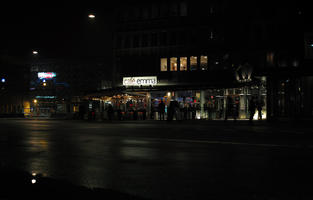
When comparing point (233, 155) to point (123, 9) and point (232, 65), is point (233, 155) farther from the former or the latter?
point (123, 9)

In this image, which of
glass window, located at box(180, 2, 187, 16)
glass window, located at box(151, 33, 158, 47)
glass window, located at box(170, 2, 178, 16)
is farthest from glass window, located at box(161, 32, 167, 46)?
glass window, located at box(180, 2, 187, 16)

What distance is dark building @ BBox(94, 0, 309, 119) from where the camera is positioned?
37188 mm

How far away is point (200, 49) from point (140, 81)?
328 inches

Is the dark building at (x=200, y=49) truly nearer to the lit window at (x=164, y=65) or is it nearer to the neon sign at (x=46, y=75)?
the lit window at (x=164, y=65)

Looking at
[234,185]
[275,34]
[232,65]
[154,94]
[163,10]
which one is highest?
[163,10]

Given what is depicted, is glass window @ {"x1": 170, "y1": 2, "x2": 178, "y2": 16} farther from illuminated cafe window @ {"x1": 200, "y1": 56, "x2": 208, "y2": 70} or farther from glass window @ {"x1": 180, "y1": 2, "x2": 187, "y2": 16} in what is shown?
illuminated cafe window @ {"x1": 200, "y1": 56, "x2": 208, "y2": 70}

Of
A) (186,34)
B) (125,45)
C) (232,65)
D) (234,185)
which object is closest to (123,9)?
(125,45)

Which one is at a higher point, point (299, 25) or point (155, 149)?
point (299, 25)

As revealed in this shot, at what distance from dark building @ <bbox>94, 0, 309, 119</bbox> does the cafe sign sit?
0.40ft

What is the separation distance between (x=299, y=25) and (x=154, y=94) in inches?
689

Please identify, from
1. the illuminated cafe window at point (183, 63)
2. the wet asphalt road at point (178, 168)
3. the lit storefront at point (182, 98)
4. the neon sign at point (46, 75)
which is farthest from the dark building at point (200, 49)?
the neon sign at point (46, 75)

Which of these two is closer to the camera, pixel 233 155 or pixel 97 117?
pixel 233 155

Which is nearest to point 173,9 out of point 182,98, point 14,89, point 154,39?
point 154,39

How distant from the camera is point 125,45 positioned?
44781 millimetres
